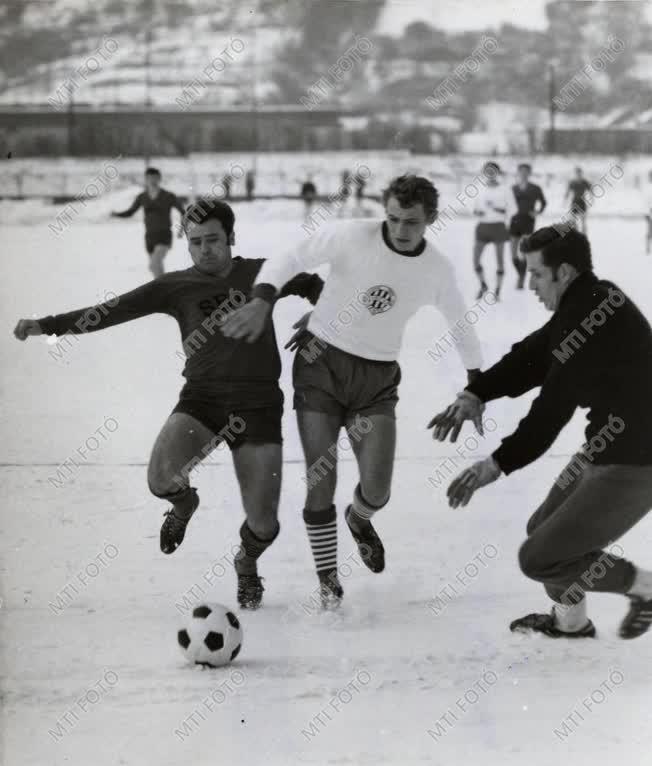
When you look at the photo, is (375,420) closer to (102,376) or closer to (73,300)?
(73,300)

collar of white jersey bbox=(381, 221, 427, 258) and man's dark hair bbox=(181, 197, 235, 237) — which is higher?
man's dark hair bbox=(181, 197, 235, 237)

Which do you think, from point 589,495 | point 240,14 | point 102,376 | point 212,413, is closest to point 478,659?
point 589,495

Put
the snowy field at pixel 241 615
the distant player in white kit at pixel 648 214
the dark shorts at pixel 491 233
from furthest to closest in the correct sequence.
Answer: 1. the dark shorts at pixel 491 233
2. the distant player in white kit at pixel 648 214
3. the snowy field at pixel 241 615

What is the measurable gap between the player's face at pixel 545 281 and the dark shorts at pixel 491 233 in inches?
278

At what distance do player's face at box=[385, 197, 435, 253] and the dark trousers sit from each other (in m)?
0.99

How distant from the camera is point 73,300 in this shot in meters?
4.54

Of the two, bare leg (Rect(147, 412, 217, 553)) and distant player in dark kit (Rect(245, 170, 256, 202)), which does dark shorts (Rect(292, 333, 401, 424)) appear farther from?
distant player in dark kit (Rect(245, 170, 256, 202))

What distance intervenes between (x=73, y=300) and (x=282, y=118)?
5310 mm

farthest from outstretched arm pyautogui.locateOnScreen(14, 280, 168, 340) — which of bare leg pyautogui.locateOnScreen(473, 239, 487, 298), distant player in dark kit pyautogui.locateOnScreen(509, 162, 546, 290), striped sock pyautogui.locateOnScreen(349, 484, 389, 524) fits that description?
distant player in dark kit pyautogui.locateOnScreen(509, 162, 546, 290)

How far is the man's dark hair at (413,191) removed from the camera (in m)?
3.70

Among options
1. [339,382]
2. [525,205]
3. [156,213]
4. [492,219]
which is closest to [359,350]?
[339,382]

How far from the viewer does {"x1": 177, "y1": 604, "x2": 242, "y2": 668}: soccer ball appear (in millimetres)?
3482

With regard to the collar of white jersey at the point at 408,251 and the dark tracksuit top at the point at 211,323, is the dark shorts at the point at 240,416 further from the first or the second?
the collar of white jersey at the point at 408,251

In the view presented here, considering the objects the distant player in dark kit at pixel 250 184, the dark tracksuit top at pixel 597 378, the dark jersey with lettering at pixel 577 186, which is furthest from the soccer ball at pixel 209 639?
the distant player in dark kit at pixel 250 184
